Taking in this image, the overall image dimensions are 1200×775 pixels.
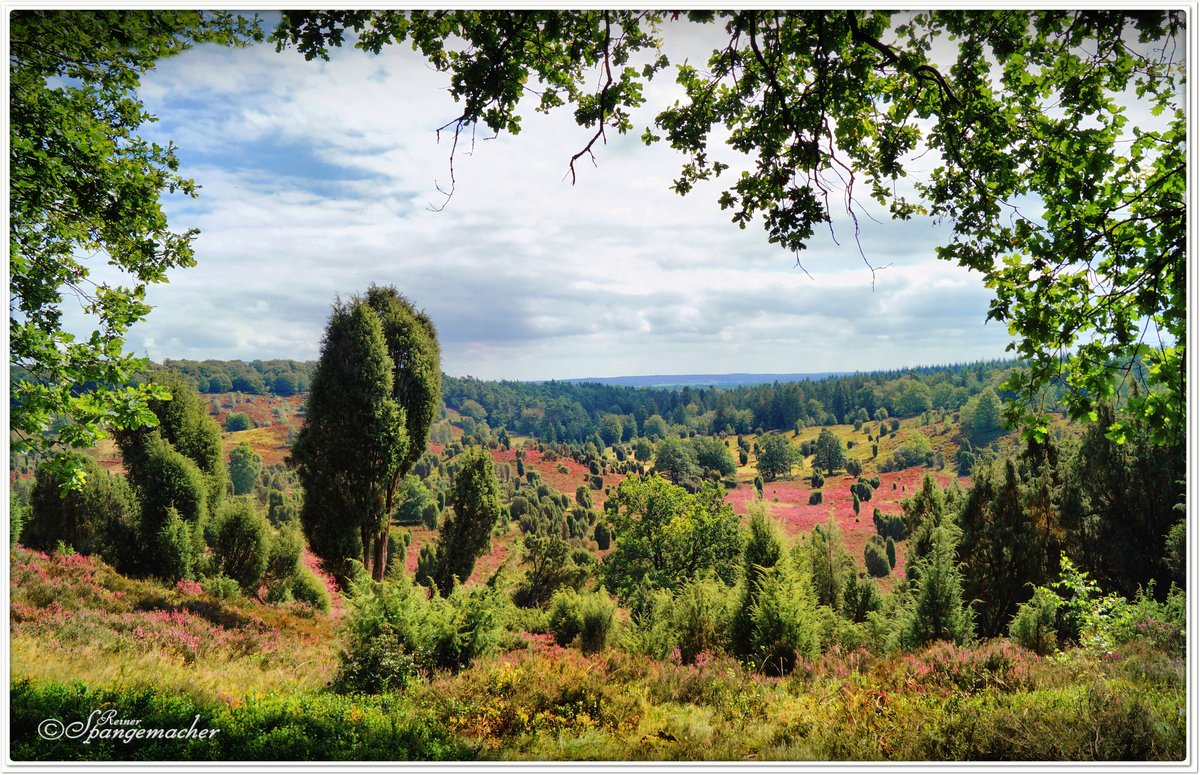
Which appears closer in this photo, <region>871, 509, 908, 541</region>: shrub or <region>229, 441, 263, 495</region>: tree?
<region>871, 509, 908, 541</region>: shrub

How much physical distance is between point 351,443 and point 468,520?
629 cm

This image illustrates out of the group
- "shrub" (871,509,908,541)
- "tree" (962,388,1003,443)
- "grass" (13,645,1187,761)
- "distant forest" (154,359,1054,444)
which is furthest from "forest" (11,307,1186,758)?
"distant forest" (154,359,1054,444)

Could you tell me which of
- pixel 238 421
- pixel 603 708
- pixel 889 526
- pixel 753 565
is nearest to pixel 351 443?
pixel 753 565

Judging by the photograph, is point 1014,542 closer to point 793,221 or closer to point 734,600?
point 734,600

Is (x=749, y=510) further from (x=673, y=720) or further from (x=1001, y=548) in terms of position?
(x=1001, y=548)

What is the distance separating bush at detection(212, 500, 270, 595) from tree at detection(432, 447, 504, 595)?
717 cm

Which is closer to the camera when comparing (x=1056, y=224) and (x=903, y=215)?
(x=1056, y=224)

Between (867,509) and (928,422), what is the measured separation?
65.6m

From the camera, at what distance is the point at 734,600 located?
1146 cm

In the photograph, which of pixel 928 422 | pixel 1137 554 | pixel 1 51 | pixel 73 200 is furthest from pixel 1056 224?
pixel 928 422

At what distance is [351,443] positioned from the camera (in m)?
14.6

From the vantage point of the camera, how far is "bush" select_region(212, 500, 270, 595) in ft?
64.4
